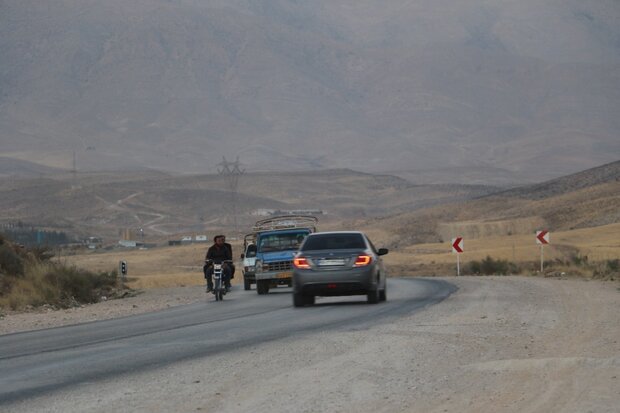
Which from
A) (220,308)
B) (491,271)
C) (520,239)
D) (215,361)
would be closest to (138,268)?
(520,239)

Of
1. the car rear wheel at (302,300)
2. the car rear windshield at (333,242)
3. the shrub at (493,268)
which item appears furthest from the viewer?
the shrub at (493,268)

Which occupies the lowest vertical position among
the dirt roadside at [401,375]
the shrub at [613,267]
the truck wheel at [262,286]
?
the dirt roadside at [401,375]

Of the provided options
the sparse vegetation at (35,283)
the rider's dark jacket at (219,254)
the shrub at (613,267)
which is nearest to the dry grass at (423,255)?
the shrub at (613,267)

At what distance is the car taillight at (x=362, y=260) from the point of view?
26.5 meters

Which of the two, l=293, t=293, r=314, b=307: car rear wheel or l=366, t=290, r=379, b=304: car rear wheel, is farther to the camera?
l=293, t=293, r=314, b=307: car rear wheel

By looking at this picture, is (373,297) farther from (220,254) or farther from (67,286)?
(67,286)

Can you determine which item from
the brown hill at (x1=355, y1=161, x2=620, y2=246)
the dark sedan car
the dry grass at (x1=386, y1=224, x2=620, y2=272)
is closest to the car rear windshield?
the dark sedan car

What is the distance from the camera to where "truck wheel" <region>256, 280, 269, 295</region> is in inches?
1505

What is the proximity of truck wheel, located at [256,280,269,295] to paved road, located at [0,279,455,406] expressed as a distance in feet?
19.4

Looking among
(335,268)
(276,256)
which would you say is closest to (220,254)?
(276,256)

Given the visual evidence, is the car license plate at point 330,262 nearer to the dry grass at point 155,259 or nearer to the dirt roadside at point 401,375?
the dirt roadside at point 401,375

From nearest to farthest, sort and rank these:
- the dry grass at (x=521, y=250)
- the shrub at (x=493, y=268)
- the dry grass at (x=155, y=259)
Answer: the shrub at (x=493, y=268) → the dry grass at (x=521, y=250) → the dry grass at (x=155, y=259)

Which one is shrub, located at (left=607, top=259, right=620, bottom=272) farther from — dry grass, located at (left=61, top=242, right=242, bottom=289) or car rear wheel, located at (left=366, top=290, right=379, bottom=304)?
dry grass, located at (left=61, top=242, right=242, bottom=289)

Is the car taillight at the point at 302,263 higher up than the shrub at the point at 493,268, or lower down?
lower down
